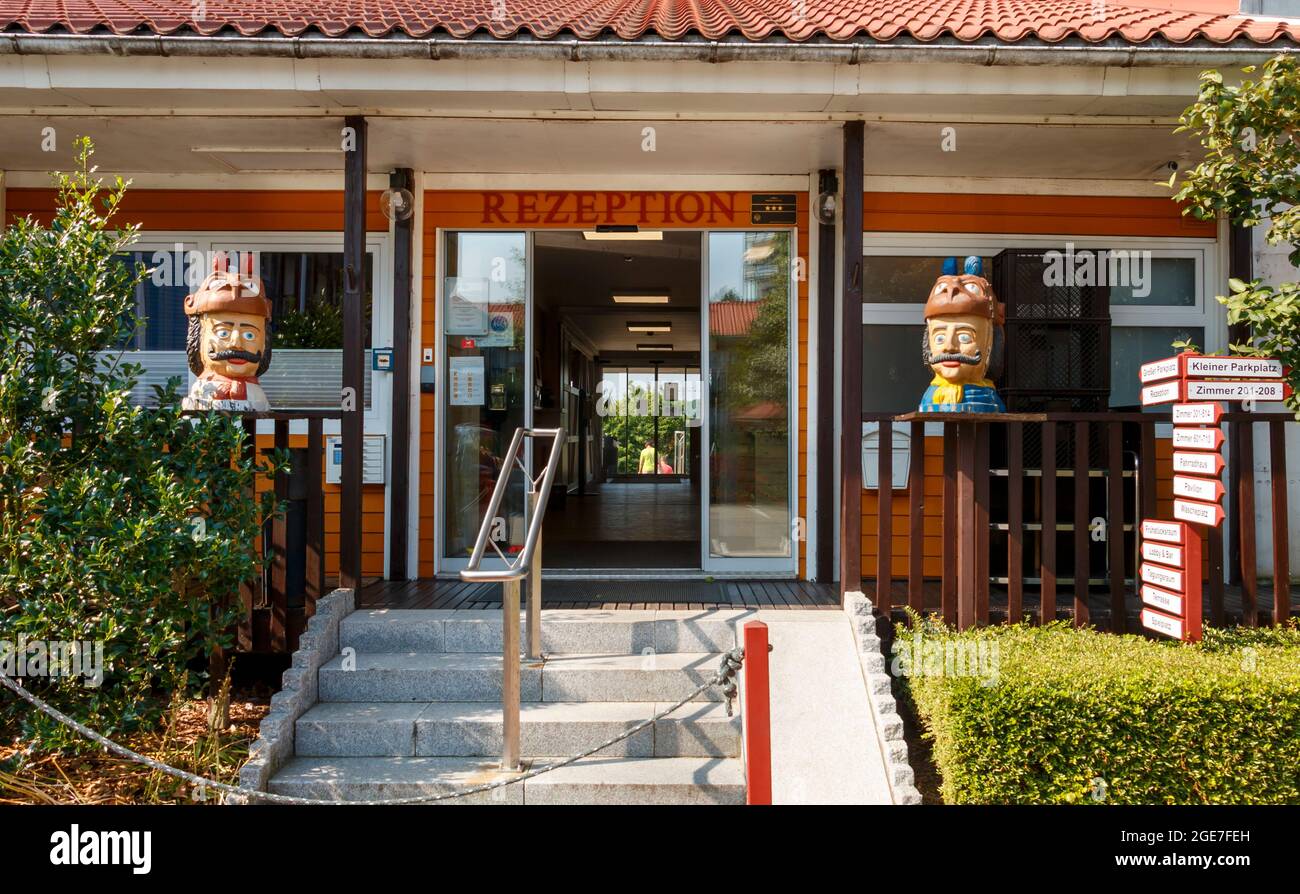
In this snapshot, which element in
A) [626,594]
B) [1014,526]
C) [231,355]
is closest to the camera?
[1014,526]

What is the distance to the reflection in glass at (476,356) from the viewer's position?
5.62 metres

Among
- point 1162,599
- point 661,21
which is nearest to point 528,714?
point 1162,599

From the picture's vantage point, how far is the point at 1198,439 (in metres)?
3.44

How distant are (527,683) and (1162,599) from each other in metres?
2.74

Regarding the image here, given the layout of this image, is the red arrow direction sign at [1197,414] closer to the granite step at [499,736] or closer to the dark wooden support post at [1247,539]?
the dark wooden support post at [1247,539]

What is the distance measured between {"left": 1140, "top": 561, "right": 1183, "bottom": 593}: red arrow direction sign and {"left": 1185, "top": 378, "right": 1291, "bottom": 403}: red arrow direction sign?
73 cm

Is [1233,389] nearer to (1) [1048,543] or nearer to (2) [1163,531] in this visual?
(2) [1163,531]

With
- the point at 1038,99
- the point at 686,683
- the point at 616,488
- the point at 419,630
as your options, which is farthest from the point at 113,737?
the point at 616,488

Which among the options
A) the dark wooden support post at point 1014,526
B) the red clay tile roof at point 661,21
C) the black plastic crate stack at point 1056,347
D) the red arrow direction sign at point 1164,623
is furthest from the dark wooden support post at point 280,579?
the black plastic crate stack at point 1056,347

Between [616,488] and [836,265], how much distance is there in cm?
1092

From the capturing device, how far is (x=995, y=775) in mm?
3070

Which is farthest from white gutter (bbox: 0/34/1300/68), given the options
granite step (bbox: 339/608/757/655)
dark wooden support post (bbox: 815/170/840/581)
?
granite step (bbox: 339/608/757/655)

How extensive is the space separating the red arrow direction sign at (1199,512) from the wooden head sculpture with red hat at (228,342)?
4.27 meters

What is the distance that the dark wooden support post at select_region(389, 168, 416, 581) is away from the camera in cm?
531
